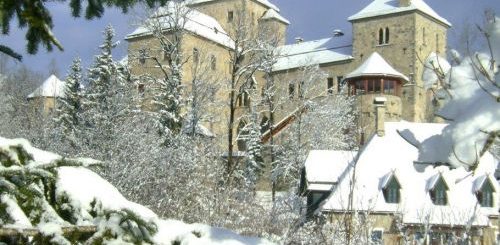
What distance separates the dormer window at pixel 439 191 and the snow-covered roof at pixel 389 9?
37.5 meters

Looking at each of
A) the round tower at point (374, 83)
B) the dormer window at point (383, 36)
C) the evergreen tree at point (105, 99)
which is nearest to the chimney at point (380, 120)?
the evergreen tree at point (105, 99)

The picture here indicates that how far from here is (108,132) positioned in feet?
75.4

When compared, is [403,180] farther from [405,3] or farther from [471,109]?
[405,3]

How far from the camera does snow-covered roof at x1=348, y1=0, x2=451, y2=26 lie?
63094 millimetres

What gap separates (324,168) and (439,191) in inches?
187

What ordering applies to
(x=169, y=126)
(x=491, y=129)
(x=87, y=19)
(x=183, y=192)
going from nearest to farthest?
(x=491, y=129) < (x=87, y=19) < (x=183, y=192) < (x=169, y=126)

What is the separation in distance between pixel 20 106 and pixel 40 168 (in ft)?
194

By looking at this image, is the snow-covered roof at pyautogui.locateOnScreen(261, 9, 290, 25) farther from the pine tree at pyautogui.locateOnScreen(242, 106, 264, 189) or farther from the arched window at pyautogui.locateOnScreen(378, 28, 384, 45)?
the pine tree at pyautogui.locateOnScreen(242, 106, 264, 189)

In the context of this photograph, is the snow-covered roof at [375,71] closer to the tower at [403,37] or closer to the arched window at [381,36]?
the tower at [403,37]

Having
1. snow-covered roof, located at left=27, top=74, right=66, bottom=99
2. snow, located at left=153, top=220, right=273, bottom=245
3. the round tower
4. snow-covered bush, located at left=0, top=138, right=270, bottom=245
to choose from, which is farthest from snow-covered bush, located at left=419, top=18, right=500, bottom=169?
snow-covered roof, located at left=27, top=74, right=66, bottom=99

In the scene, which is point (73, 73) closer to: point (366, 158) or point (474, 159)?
Answer: point (366, 158)

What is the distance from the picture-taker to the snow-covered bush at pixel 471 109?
3754 millimetres

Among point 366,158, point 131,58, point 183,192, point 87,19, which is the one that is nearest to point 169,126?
point 131,58

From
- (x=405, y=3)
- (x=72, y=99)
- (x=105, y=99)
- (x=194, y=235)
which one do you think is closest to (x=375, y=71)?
(x=405, y=3)
